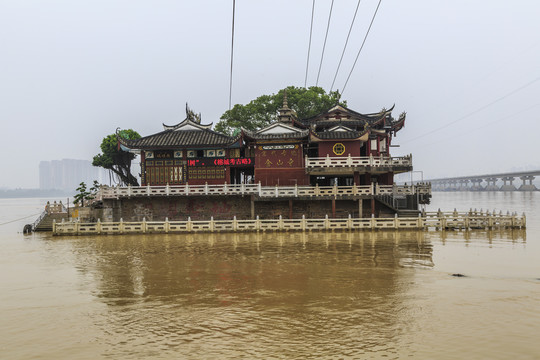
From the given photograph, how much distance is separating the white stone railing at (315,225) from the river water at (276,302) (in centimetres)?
615

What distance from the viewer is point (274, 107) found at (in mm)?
54156

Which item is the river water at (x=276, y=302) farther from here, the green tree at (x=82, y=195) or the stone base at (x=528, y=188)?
the stone base at (x=528, y=188)

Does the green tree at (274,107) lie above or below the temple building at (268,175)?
above

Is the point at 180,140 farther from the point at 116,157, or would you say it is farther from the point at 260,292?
the point at 260,292

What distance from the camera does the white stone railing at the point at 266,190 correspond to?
32.3 meters

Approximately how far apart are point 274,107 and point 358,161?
23.6 m

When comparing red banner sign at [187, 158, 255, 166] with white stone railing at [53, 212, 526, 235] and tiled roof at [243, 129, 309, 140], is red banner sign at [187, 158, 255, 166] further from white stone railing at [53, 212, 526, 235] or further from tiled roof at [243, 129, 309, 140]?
white stone railing at [53, 212, 526, 235]

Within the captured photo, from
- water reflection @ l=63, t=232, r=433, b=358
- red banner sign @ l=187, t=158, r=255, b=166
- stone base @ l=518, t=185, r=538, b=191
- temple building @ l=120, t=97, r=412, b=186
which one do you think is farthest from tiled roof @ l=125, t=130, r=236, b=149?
stone base @ l=518, t=185, r=538, b=191

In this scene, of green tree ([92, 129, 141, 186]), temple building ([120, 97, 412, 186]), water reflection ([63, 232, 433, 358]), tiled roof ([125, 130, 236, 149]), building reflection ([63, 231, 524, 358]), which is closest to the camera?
water reflection ([63, 232, 433, 358])

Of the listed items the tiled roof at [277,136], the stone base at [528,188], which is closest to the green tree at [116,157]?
the tiled roof at [277,136]

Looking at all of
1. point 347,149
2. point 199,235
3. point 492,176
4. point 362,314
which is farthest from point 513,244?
point 492,176

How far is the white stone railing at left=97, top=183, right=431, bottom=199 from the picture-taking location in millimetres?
32344

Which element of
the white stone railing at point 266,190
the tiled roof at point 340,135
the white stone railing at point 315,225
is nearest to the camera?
the white stone railing at point 315,225

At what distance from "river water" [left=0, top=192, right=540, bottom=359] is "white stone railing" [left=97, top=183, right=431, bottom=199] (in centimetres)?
896
